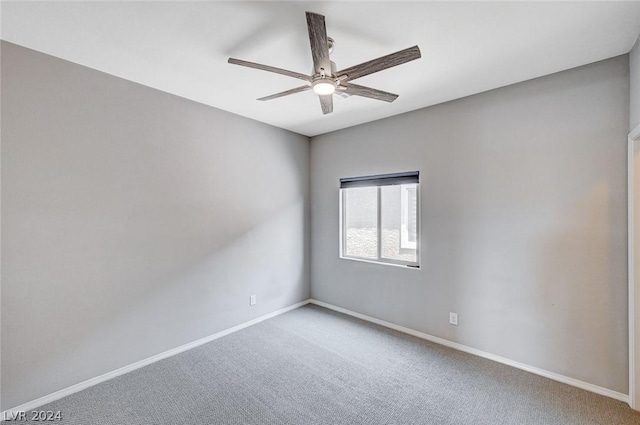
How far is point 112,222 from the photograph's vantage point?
2.37m

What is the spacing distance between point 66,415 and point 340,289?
280 cm

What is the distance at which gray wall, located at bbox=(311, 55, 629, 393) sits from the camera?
211cm

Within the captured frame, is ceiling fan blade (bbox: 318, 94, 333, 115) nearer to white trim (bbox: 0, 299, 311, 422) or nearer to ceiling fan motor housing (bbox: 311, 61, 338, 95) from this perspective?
ceiling fan motor housing (bbox: 311, 61, 338, 95)

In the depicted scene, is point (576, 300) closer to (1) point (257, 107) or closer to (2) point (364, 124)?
(2) point (364, 124)

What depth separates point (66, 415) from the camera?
191 centimetres

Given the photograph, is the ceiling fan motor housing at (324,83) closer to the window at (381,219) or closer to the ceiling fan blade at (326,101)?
the ceiling fan blade at (326,101)

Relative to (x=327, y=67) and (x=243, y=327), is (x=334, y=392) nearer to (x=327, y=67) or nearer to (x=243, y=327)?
(x=243, y=327)

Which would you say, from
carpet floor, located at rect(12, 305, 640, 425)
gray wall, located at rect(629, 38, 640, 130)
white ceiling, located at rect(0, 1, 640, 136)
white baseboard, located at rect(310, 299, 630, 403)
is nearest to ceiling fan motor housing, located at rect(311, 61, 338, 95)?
white ceiling, located at rect(0, 1, 640, 136)

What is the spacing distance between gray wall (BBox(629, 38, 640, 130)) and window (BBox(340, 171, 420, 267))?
5.35ft

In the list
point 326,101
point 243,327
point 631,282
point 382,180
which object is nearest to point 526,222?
point 631,282

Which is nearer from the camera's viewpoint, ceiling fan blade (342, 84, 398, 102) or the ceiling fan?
the ceiling fan

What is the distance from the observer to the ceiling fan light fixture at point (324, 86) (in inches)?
68.6

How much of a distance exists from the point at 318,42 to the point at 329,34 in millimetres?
423

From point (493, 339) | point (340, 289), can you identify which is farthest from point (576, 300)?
point (340, 289)
